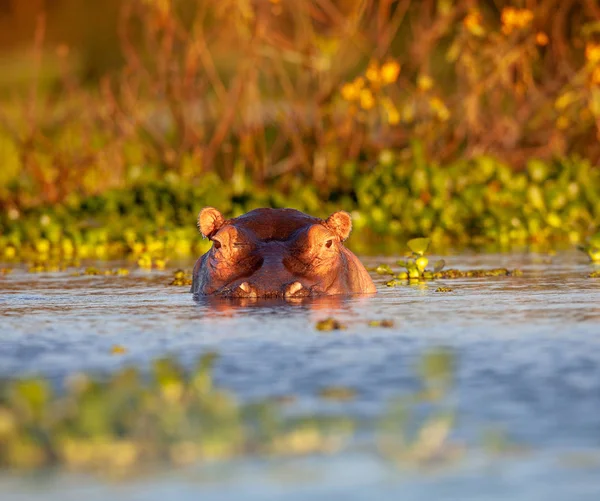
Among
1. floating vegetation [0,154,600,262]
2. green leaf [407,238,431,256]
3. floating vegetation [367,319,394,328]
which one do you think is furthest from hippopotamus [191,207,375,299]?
floating vegetation [0,154,600,262]

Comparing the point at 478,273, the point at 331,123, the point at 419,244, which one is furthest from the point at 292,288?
the point at 331,123

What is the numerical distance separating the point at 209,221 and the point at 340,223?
73 cm

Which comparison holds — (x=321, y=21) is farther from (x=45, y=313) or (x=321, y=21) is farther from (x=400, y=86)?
(x=45, y=313)

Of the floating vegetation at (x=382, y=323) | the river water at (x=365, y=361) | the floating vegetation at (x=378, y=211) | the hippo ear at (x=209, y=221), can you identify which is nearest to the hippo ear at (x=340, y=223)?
the river water at (x=365, y=361)

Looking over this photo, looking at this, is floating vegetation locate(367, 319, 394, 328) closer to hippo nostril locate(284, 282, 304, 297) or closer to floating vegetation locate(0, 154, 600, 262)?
hippo nostril locate(284, 282, 304, 297)

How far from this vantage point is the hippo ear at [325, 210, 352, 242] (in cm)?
801

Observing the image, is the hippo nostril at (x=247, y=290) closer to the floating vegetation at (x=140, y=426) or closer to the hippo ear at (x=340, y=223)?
the hippo ear at (x=340, y=223)

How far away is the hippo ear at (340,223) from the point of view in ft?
26.3

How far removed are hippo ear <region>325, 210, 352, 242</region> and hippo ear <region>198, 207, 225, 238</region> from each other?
1.98ft

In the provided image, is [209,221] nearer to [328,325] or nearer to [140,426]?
[328,325]

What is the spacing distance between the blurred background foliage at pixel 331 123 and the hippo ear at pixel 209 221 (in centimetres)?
576

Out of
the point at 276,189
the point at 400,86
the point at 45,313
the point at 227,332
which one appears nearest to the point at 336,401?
the point at 227,332

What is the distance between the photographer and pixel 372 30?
16484 mm

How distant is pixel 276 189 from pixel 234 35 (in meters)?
1.76
